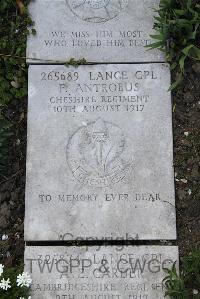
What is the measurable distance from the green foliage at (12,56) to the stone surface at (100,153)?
160 mm

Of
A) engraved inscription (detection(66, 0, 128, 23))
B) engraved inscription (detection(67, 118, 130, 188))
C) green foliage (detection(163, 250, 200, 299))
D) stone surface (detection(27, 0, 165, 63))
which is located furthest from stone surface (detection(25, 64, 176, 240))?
engraved inscription (detection(66, 0, 128, 23))

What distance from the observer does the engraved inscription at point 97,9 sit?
500 centimetres

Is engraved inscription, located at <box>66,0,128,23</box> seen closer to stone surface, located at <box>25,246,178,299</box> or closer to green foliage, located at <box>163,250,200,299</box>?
stone surface, located at <box>25,246,178,299</box>

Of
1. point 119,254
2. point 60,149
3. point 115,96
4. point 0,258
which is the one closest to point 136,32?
point 115,96

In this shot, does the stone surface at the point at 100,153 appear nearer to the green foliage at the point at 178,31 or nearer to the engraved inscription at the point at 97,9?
the green foliage at the point at 178,31

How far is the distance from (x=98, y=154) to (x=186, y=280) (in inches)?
49.9

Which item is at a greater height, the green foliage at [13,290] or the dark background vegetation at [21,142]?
the dark background vegetation at [21,142]

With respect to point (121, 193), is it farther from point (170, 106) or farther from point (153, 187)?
point (170, 106)

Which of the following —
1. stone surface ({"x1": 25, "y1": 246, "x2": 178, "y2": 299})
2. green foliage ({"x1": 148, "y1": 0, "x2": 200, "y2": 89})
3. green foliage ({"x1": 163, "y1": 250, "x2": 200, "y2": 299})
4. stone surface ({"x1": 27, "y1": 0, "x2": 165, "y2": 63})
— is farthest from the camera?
stone surface ({"x1": 27, "y1": 0, "x2": 165, "y2": 63})

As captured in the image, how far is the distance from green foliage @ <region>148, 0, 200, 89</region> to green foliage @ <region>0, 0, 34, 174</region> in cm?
119

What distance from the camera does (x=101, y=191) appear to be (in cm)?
453

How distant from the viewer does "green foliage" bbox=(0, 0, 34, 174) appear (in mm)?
4918

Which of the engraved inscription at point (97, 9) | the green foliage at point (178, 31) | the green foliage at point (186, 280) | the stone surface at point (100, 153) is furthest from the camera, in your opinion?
the engraved inscription at point (97, 9)

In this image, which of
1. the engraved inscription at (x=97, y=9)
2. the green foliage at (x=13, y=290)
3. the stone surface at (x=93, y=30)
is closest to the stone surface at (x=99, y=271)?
the green foliage at (x=13, y=290)
